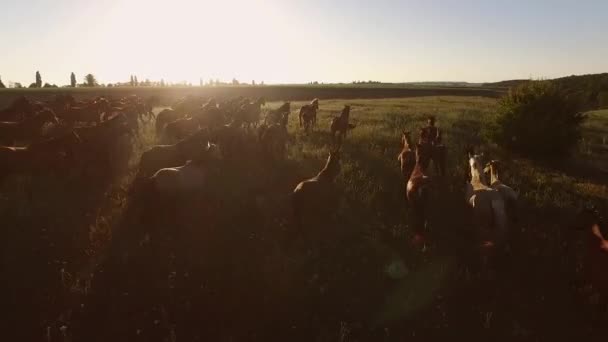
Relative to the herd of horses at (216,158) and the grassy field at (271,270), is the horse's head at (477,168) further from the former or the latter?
the grassy field at (271,270)

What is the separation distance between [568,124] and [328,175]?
13.2m

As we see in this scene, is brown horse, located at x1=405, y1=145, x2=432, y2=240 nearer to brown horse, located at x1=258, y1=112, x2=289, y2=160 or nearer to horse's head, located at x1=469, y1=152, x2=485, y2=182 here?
horse's head, located at x1=469, y1=152, x2=485, y2=182

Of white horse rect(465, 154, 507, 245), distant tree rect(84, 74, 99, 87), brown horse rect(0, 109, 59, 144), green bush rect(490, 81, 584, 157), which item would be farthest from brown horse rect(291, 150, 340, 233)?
distant tree rect(84, 74, 99, 87)

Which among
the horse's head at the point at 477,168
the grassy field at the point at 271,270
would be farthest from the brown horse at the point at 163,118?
the horse's head at the point at 477,168

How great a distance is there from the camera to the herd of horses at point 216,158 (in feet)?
27.8

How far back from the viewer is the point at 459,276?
7.46 m

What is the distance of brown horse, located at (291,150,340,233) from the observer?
8.78 meters

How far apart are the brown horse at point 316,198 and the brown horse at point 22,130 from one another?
38.2 ft

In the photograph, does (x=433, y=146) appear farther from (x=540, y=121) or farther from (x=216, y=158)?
(x=540, y=121)

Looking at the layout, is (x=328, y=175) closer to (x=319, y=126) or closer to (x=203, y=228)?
(x=203, y=228)

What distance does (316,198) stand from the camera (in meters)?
9.14

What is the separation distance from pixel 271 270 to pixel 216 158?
7.23 metres

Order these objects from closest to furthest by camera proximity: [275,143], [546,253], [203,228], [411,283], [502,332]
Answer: [502,332] < [411,283] < [546,253] < [203,228] < [275,143]

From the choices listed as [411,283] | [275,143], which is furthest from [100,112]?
[411,283]
